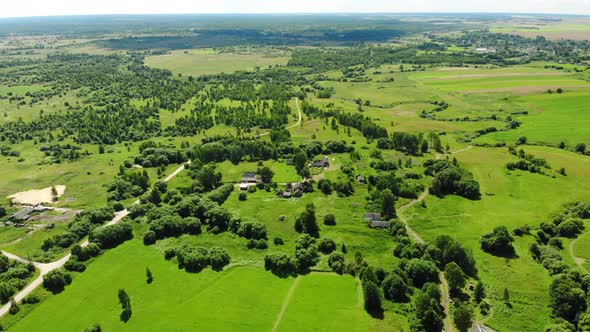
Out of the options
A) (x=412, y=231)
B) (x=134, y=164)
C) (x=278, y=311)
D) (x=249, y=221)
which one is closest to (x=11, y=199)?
(x=134, y=164)

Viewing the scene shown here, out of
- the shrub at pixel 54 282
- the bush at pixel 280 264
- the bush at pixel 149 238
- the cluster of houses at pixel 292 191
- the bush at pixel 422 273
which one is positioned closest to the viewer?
the bush at pixel 422 273

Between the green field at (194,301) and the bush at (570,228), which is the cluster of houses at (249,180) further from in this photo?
the bush at (570,228)

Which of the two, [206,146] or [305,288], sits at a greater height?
[206,146]

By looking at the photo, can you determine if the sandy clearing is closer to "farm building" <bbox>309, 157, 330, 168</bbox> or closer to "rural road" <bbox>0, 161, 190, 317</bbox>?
"rural road" <bbox>0, 161, 190, 317</bbox>

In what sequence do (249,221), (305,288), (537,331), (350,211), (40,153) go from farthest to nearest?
(40,153), (350,211), (249,221), (305,288), (537,331)

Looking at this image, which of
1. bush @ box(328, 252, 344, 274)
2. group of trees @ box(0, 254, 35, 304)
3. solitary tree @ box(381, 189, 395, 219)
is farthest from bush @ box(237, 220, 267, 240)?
group of trees @ box(0, 254, 35, 304)

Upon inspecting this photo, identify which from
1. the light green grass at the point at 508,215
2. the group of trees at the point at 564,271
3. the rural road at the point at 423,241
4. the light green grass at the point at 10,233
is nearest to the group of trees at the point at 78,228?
the light green grass at the point at 10,233

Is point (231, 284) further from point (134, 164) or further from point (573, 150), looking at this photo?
point (573, 150)
